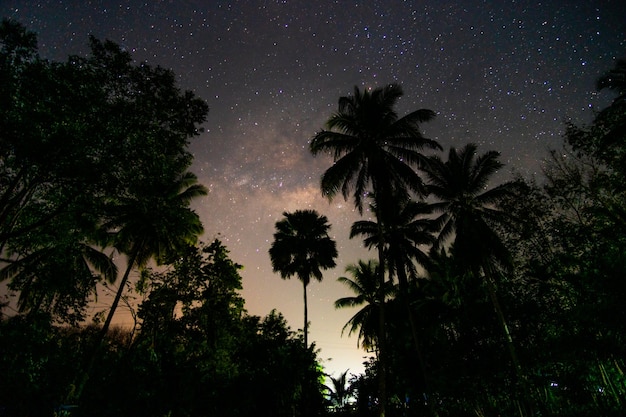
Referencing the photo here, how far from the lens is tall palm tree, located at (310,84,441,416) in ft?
56.3

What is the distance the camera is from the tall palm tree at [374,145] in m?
17.2

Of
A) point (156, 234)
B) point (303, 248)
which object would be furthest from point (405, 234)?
point (156, 234)

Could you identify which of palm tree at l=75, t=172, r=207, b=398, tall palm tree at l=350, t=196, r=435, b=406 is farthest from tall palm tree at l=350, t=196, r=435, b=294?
palm tree at l=75, t=172, r=207, b=398

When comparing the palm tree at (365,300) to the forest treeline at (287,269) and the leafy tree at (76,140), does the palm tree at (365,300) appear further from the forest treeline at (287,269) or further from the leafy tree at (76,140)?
the leafy tree at (76,140)

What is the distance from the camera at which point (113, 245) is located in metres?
24.5

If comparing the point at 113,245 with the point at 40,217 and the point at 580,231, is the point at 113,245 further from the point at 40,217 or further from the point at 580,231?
the point at 580,231

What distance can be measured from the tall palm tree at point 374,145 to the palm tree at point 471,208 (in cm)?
318

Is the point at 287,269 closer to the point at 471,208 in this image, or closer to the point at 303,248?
the point at 303,248

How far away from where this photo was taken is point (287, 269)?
90.9 feet

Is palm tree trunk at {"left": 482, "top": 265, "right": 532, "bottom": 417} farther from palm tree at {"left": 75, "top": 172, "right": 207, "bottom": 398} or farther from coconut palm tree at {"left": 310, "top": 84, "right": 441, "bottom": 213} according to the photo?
palm tree at {"left": 75, "top": 172, "right": 207, "bottom": 398}

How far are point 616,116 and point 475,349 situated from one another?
663 inches

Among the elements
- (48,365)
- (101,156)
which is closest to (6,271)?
(48,365)

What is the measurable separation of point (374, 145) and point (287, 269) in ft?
48.4

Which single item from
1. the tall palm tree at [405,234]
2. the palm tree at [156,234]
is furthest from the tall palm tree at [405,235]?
the palm tree at [156,234]
